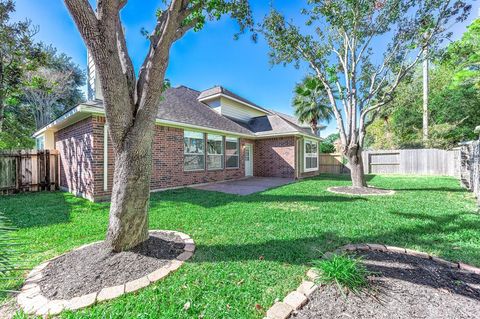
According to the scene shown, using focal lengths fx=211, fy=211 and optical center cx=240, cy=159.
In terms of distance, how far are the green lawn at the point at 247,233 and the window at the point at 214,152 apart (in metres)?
3.61

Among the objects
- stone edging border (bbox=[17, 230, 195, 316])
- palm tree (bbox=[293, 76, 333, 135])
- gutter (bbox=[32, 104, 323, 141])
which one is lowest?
stone edging border (bbox=[17, 230, 195, 316])

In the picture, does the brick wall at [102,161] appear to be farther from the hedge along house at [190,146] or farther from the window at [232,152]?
the window at [232,152]

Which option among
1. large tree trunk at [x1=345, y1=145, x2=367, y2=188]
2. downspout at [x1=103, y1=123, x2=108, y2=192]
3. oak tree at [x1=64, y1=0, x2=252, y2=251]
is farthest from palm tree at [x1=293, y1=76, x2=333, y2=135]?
oak tree at [x1=64, y1=0, x2=252, y2=251]

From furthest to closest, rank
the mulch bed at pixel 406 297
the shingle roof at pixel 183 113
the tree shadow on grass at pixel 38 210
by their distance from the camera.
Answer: the shingle roof at pixel 183 113 → the tree shadow on grass at pixel 38 210 → the mulch bed at pixel 406 297

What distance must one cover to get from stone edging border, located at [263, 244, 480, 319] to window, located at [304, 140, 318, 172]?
1048 cm

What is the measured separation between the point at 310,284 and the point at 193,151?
8.18 m

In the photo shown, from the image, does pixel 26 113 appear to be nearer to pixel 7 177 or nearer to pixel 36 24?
pixel 36 24

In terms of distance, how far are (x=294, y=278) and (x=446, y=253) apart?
2433mm

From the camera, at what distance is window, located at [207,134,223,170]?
10.5 m

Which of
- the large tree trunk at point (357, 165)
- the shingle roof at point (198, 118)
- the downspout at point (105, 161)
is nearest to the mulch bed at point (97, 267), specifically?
the downspout at point (105, 161)

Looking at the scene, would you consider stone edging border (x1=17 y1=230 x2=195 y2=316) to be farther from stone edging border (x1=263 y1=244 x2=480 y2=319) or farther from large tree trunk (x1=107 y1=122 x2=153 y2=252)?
stone edging border (x1=263 y1=244 x2=480 y2=319)

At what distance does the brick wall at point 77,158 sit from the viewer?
686cm

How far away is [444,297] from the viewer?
2078mm

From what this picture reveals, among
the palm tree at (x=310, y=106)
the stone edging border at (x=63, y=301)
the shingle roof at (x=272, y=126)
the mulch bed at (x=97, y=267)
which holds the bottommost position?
the stone edging border at (x=63, y=301)
